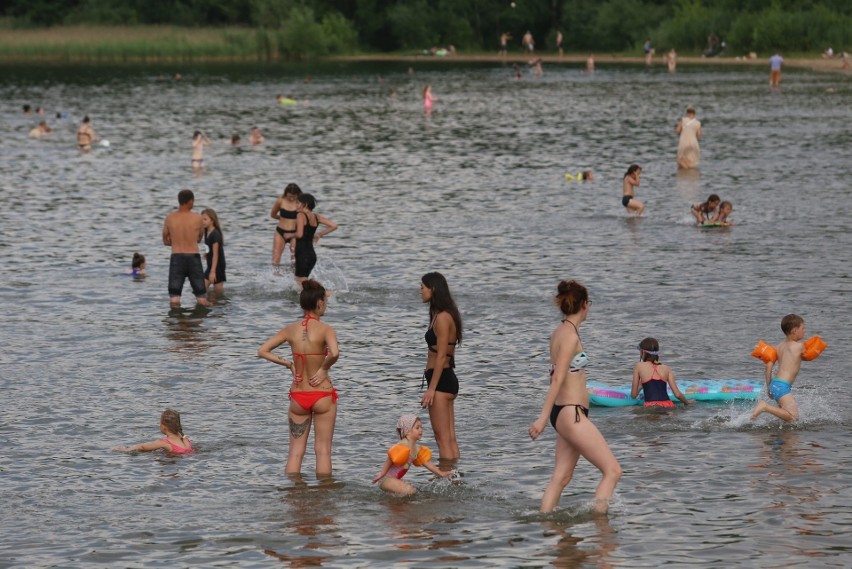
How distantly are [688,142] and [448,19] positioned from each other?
295ft

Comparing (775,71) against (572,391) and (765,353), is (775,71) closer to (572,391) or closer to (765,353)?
(765,353)

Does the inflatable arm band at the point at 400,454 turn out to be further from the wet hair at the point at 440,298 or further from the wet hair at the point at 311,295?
the wet hair at the point at 311,295

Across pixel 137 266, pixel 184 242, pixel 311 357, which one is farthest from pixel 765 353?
pixel 137 266

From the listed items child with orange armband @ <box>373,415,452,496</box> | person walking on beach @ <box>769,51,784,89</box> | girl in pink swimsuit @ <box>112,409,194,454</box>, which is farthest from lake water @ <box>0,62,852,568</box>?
person walking on beach @ <box>769,51,784,89</box>

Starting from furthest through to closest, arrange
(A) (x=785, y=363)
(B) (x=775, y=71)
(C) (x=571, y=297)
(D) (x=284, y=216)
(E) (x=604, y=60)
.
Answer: (E) (x=604, y=60), (B) (x=775, y=71), (D) (x=284, y=216), (A) (x=785, y=363), (C) (x=571, y=297)

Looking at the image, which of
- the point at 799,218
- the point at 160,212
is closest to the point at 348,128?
the point at 160,212

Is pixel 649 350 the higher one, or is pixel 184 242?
pixel 184 242

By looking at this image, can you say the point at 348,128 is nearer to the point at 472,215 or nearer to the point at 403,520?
the point at 472,215

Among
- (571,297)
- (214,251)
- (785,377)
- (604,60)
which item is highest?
(604,60)

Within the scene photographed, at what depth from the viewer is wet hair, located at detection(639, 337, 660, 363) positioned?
1570 centimetres

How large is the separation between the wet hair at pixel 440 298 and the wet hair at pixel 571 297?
1747 millimetres

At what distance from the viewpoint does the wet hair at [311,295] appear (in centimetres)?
1258

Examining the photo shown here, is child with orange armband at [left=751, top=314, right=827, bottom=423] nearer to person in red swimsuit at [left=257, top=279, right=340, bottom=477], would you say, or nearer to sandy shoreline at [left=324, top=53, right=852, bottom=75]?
person in red swimsuit at [left=257, top=279, right=340, bottom=477]

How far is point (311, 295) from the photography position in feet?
41.4
